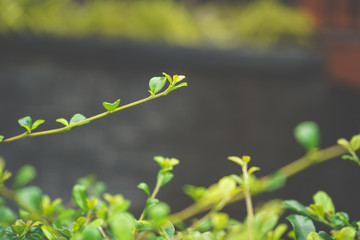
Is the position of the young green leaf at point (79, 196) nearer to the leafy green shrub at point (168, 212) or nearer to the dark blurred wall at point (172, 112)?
the leafy green shrub at point (168, 212)

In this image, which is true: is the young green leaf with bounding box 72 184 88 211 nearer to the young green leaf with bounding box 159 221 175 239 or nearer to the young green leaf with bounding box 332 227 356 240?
the young green leaf with bounding box 159 221 175 239

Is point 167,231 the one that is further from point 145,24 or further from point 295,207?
point 145,24

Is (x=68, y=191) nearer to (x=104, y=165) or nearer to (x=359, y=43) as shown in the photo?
(x=104, y=165)

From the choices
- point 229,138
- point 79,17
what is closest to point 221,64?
point 229,138

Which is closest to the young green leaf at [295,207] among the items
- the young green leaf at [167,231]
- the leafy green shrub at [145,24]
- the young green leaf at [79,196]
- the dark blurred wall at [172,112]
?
the young green leaf at [167,231]

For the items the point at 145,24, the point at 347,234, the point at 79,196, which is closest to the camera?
the point at 347,234

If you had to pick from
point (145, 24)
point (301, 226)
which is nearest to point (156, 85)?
point (301, 226)

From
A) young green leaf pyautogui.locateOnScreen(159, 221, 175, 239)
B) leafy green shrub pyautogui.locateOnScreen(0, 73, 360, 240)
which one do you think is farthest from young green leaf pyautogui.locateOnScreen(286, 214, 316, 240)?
young green leaf pyautogui.locateOnScreen(159, 221, 175, 239)
